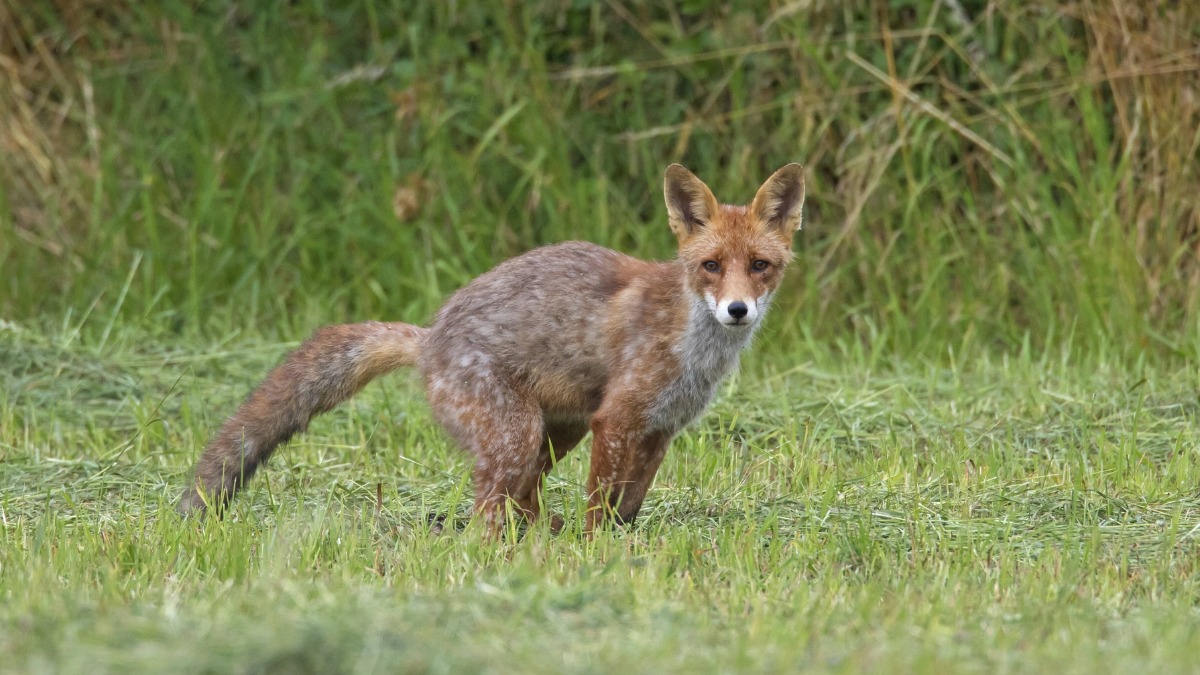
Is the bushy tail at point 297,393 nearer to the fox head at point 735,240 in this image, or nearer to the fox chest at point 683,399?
the fox chest at point 683,399

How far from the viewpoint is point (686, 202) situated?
242 inches

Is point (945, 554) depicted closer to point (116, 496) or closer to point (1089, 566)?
point (1089, 566)

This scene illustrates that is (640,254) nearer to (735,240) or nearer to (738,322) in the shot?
(735,240)

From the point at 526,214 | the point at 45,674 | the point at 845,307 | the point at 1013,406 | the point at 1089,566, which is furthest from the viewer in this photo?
the point at 526,214

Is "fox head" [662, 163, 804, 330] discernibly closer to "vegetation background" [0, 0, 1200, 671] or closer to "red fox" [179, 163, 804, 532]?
"red fox" [179, 163, 804, 532]

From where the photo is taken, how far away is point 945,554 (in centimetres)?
510

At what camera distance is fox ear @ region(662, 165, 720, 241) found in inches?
238

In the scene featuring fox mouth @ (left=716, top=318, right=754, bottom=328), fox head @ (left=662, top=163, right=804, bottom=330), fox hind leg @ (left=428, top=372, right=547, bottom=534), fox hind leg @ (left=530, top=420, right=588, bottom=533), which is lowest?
fox hind leg @ (left=530, top=420, right=588, bottom=533)

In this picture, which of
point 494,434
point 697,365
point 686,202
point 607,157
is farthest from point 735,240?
point 607,157

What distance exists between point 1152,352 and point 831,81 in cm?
253

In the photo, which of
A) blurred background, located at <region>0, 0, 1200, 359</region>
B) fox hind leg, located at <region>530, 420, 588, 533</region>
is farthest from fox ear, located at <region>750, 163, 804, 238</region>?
blurred background, located at <region>0, 0, 1200, 359</region>

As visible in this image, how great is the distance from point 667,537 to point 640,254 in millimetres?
4301

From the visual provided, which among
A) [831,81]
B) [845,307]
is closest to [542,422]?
[845,307]

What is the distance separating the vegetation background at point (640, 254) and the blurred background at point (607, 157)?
31mm
